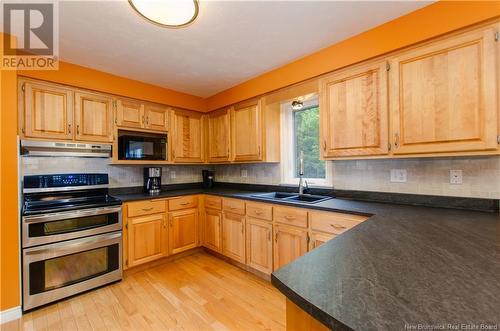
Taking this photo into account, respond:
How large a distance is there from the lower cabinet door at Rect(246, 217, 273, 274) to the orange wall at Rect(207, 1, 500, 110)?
1.57 metres

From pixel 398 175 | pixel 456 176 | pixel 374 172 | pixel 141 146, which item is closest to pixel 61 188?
pixel 141 146

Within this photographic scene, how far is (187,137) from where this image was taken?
341 cm

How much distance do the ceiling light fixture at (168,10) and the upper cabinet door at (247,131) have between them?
1472 millimetres

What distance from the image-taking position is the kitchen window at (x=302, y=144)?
107 inches

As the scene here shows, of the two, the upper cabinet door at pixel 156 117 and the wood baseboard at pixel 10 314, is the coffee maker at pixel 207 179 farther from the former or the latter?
the wood baseboard at pixel 10 314

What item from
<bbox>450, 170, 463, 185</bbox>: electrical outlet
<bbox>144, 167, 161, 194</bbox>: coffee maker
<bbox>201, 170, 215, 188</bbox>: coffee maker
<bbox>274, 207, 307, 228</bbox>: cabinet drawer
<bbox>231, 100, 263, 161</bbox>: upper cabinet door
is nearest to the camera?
<bbox>450, 170, 463, 185</bbox>: electrical outlet

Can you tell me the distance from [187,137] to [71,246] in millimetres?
1900

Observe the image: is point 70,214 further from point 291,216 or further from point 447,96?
point 447,96

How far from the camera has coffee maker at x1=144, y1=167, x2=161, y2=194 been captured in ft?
10.3

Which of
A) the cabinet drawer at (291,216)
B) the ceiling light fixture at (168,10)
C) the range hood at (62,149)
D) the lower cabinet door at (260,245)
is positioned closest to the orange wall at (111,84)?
the range hood at (62,149)

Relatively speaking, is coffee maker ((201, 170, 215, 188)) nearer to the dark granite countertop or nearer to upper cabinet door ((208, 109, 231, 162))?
upper cabinet door ((208, 109, 231, 162))

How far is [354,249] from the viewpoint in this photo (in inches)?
37.6

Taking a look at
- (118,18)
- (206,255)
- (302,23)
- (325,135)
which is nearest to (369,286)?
(325,135)

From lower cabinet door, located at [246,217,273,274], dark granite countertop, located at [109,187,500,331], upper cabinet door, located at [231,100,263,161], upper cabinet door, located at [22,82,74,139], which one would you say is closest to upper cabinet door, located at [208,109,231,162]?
upper cabinet door, located at [231,100,263,161]
